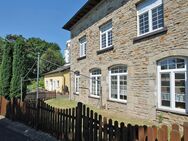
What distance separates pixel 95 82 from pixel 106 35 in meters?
3.44

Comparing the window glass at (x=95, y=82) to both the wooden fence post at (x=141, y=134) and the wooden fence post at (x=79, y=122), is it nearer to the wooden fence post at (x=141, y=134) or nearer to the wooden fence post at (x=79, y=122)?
the wooden fence post at (x=79, y=122)

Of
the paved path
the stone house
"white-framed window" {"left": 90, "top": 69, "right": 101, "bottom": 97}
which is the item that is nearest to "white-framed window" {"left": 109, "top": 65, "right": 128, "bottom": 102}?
the stone house

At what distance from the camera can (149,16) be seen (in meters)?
9.95

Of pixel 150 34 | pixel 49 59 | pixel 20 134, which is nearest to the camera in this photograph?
pixel 20 134

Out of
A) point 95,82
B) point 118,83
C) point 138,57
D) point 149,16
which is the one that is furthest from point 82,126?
point 95,82

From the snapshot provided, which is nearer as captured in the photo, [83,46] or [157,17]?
[157,17]

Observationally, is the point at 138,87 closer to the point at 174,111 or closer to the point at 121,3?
the point at 174,111

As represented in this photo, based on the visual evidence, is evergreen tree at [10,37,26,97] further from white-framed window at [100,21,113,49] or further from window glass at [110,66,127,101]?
window glass at [110,66,127,101]

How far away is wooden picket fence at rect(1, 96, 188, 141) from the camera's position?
3.51 metres

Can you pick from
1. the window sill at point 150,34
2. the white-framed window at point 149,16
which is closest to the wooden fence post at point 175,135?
the window sill at point 150,34

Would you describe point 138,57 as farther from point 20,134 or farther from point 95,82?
point 20,134

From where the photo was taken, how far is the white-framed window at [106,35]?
1345 centimetres

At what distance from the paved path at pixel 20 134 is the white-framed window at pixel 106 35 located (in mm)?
7258

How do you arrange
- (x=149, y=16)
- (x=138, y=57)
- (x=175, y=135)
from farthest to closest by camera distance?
(x=138, y=57), (x=149, y=16), (x=175, y=135)
